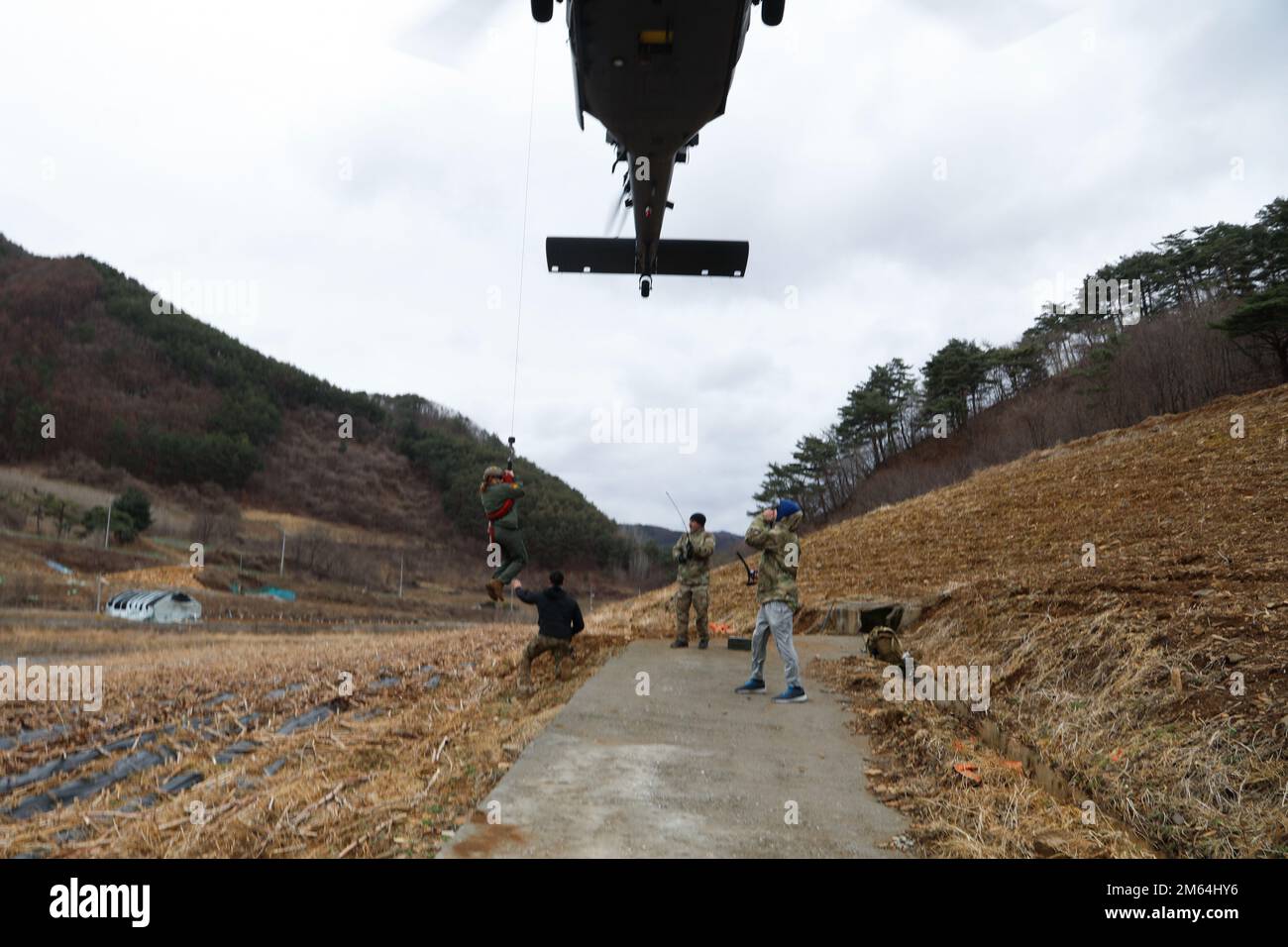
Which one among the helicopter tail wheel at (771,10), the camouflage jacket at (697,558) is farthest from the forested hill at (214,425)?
the helicopter tail wheel at (771,10)

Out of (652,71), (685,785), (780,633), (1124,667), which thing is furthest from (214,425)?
(1124,667)

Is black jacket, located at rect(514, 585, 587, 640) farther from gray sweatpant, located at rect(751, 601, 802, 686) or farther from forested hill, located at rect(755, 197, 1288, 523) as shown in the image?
forested hill, located at rect(755, 197, 1288, 523)

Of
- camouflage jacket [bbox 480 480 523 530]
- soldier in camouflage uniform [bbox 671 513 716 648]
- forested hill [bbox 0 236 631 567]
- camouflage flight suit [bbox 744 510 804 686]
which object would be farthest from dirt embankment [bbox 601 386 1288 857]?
forested hill [bbox 0 236 631 567]

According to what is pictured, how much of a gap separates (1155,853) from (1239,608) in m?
3.34

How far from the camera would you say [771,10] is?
5758 millimetres

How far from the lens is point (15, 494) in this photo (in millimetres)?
50781

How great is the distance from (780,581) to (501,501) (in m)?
3.15

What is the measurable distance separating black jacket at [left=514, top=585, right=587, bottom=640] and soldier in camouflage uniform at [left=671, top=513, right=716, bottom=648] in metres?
1.76

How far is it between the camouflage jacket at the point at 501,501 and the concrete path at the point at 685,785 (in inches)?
80.1

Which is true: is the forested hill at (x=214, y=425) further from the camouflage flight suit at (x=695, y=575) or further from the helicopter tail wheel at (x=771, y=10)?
the helicopter tail wheel at (x=771, y=10)

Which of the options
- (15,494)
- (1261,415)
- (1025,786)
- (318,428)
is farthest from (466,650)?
(318,428)

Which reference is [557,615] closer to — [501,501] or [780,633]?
[501,501]

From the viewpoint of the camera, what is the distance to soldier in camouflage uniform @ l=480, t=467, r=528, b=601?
841cm
